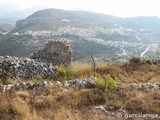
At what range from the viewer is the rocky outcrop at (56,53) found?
20.8m

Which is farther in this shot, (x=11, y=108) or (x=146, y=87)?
(x=146, y=87)

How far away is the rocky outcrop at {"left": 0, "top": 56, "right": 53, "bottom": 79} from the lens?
54.7ft

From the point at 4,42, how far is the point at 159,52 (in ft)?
382

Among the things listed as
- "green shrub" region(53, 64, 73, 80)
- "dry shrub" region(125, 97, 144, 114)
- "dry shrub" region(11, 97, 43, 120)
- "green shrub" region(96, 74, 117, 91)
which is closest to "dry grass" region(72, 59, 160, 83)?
"green shrub" region(53, 64, 73, 80)

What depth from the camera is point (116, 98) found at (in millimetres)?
11055

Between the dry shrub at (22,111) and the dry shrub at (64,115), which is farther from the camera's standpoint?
the dry shrub at (22,111)

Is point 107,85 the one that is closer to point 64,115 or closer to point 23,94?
point 23,94

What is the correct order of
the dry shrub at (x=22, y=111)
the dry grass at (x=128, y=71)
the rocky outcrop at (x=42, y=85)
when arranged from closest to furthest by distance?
the dry shrub at (x=22, y=111) < the rocky outcrop at (x=42, y=85) < the dry grass at (x=128, y=71)

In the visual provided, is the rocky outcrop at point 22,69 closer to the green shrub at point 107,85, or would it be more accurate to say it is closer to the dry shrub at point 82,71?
the dry shrub at point 82,71

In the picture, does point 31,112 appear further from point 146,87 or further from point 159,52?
point 159,52

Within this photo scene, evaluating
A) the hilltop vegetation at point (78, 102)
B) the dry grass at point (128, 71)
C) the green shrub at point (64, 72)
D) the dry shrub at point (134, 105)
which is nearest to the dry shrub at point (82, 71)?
the dry grass at point (128, 71)

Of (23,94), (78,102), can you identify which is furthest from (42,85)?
(78,102)

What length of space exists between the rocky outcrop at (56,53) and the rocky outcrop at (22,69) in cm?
265

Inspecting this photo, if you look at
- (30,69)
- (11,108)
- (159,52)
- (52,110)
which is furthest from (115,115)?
(159,52)
